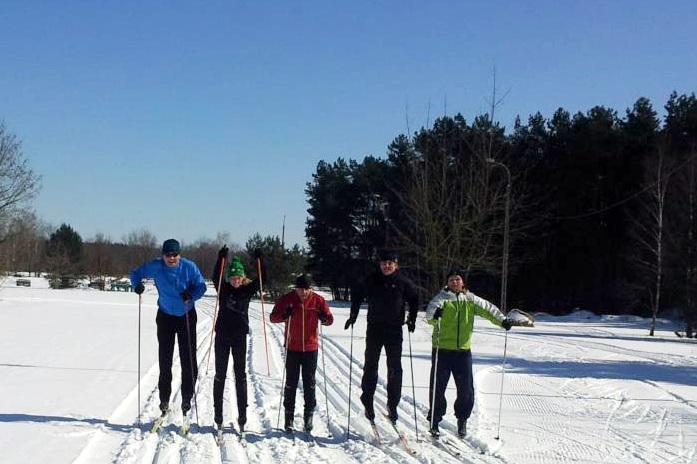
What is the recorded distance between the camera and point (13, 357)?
12.8m

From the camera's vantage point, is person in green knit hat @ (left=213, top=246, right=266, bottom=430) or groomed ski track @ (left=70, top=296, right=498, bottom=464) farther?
person in green knit hat @ (left=213, top=246, right=266, bottom=430)

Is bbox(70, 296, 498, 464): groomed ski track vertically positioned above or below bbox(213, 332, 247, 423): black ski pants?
below

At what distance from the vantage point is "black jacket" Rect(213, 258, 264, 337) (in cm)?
712

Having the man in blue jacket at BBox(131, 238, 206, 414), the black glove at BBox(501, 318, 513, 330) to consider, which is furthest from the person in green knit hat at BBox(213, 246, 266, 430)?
the black glove at BBox(501, 318, 513, 330)

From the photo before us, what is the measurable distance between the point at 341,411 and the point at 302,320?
1859 millimetres

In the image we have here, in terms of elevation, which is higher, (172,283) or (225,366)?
(172,283)

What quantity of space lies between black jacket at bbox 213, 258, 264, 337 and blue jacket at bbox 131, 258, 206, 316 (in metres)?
0.32

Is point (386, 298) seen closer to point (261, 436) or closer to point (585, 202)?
point (261, 436)

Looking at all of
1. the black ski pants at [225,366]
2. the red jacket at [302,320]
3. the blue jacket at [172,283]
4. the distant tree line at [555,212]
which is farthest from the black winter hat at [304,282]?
the distant tree line at [555,212]

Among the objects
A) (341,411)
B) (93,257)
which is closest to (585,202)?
(341,411)

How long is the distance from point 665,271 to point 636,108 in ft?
48.7

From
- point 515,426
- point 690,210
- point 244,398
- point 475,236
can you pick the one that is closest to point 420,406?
point 515,426

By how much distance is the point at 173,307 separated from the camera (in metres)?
7.34

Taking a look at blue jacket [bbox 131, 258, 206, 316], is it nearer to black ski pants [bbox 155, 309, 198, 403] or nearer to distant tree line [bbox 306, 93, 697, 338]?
black ski pants [bbox 155, 309, 198, 403]
